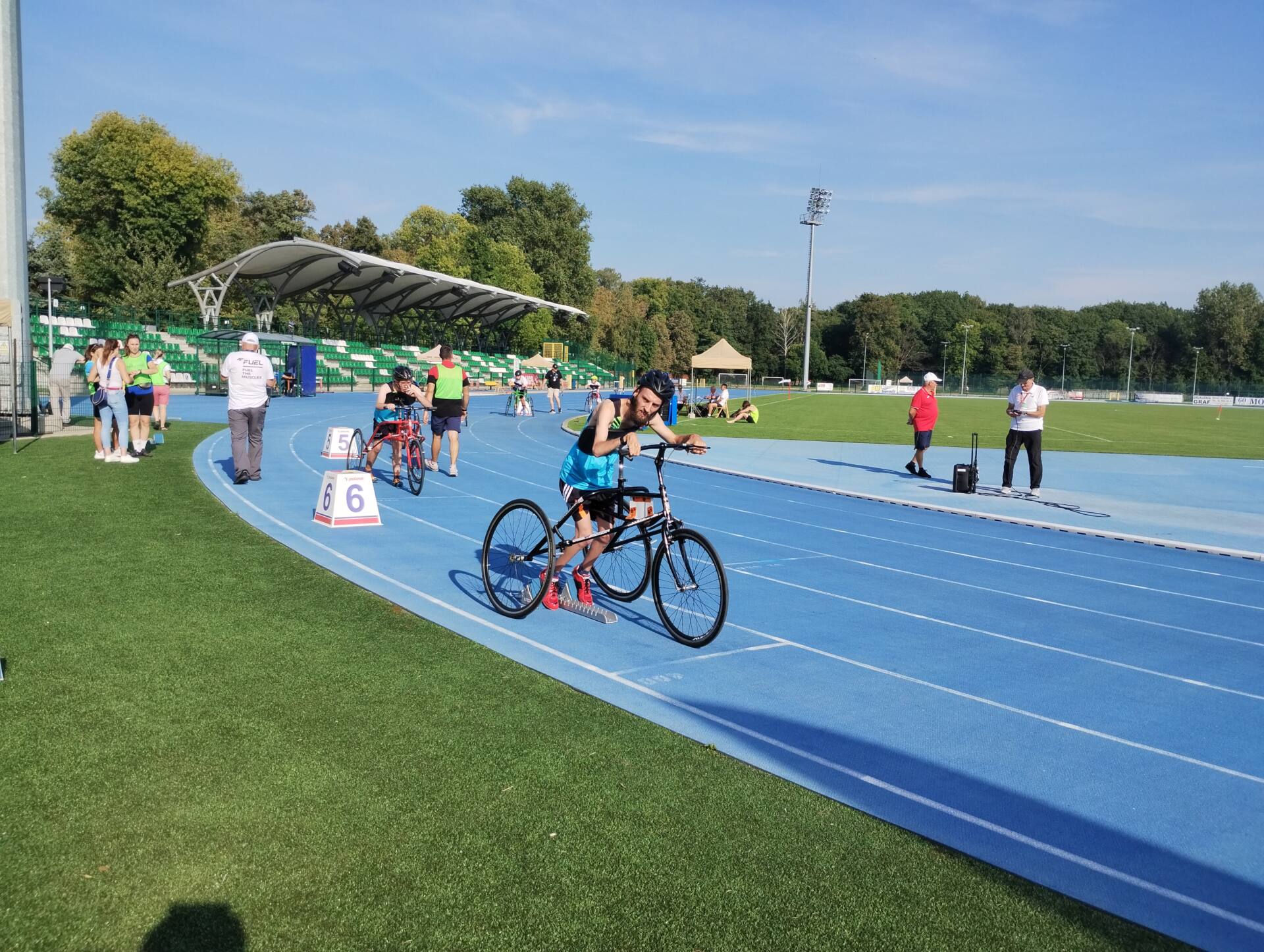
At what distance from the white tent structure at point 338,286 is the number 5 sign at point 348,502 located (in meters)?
35.2

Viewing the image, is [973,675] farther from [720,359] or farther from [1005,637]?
[720,359]

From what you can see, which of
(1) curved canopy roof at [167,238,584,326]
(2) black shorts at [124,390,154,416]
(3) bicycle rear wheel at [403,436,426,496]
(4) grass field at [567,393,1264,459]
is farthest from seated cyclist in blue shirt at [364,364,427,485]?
(1) curved canopy roof at [167,238,584,326]

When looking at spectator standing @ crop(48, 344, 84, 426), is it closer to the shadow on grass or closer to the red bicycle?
the red bicycle

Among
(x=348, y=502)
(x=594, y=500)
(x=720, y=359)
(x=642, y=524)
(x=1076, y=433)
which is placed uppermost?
(x=720, y=359)

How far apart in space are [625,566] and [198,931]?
567 cm

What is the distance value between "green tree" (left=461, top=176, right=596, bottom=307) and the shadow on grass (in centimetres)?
9502

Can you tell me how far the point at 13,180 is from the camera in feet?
62.3

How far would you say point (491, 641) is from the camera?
21.8 ft

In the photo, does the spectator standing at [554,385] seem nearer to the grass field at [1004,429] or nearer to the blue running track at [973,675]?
A: the grass field at [1004,429]

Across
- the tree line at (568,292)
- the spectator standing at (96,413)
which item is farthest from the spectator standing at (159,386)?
the tree line at (568,292)

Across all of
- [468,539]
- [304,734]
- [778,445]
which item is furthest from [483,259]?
[304,734]

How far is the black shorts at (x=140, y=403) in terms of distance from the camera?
636 inches

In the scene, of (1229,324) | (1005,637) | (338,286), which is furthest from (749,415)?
(1229,324)

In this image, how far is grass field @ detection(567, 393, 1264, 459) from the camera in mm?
28375
